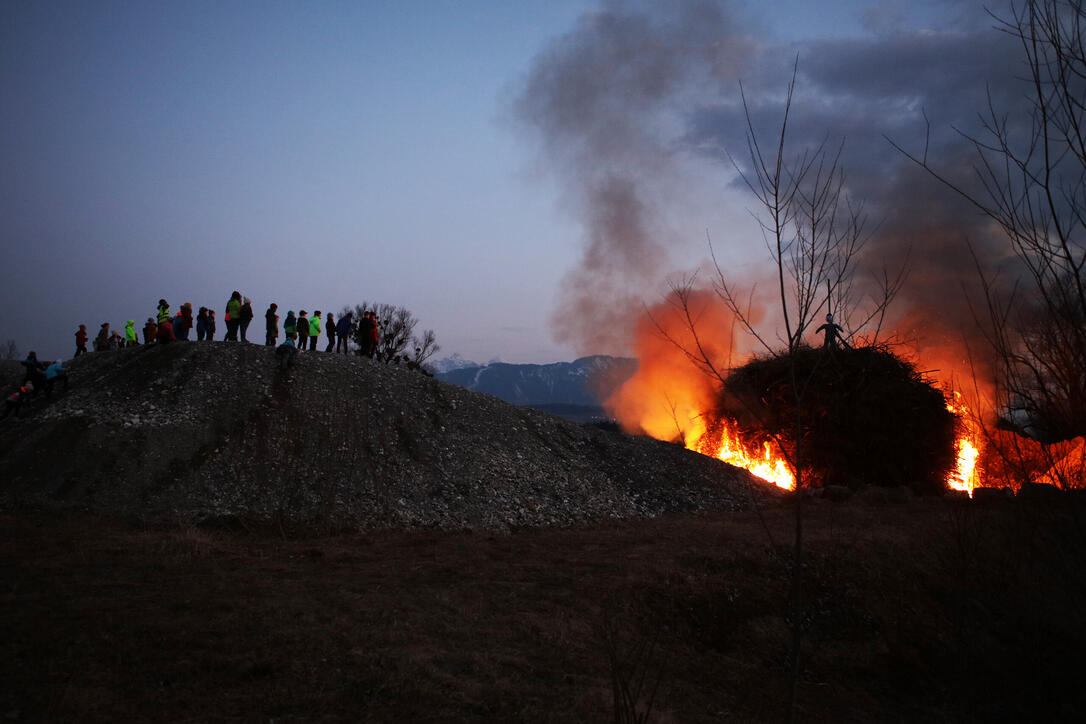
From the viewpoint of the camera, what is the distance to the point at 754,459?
24.8 m

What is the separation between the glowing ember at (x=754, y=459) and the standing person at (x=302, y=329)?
16.9 metres

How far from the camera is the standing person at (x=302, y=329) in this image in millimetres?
22823

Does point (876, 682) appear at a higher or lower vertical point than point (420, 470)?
lower

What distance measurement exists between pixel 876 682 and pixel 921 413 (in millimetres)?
16941

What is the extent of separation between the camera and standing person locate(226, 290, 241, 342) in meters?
21.7

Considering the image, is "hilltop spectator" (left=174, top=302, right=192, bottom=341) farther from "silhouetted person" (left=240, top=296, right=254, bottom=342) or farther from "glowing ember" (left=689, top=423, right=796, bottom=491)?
"glowing ember" (left=689, top=423, right=796, bottom=491)

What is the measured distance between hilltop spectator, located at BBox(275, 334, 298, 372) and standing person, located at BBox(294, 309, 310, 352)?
7.08 ft

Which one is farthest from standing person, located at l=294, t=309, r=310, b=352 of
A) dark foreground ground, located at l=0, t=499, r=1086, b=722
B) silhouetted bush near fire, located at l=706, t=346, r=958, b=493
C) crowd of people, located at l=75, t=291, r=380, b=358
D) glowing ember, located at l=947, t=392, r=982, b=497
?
glowing ember, located at l=947, t=392, r=982, b=497

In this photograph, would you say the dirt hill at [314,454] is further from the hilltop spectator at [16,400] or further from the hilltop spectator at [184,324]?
the hilltop spectator at [184,324]

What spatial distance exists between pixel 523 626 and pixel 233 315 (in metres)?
18.5

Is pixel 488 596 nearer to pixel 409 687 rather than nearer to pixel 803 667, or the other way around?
pixel 409 687

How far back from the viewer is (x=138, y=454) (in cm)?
1531

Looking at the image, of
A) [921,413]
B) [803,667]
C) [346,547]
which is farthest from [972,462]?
[346,547]

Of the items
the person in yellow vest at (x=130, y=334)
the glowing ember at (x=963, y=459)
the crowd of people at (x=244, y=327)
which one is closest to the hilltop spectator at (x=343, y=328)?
the crowd of people at (x=244, y=327)
